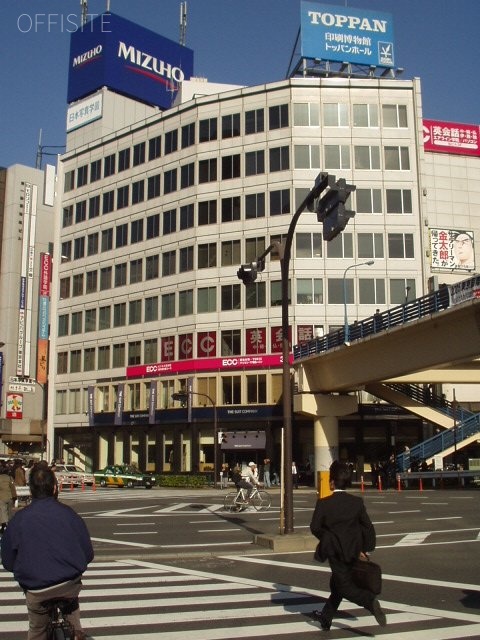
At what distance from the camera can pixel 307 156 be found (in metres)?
54.1

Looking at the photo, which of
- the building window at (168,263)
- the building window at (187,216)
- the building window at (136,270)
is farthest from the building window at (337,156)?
the building window at (136,270)

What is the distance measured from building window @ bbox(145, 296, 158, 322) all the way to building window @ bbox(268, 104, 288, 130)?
16.0 m

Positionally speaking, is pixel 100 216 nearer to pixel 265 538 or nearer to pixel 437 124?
pixel 437 124

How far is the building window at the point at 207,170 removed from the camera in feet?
186

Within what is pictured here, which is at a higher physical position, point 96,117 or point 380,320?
point 96,117

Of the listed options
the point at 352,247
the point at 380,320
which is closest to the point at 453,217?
the point at 352,247

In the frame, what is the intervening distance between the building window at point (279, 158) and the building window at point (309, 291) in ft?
28.1

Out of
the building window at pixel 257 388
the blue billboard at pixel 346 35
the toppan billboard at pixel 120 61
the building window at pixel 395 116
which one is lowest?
the building window at pixel 257 388

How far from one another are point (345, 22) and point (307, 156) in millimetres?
13741

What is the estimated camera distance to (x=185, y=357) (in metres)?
55.4

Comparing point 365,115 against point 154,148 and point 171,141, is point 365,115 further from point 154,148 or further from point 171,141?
point 154,148

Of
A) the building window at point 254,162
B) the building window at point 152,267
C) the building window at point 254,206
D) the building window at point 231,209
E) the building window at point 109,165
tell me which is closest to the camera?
the building window at point 254,206

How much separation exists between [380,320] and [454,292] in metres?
6.50

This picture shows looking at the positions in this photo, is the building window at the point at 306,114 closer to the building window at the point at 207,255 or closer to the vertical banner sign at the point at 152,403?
the building window at the point at 207,255
